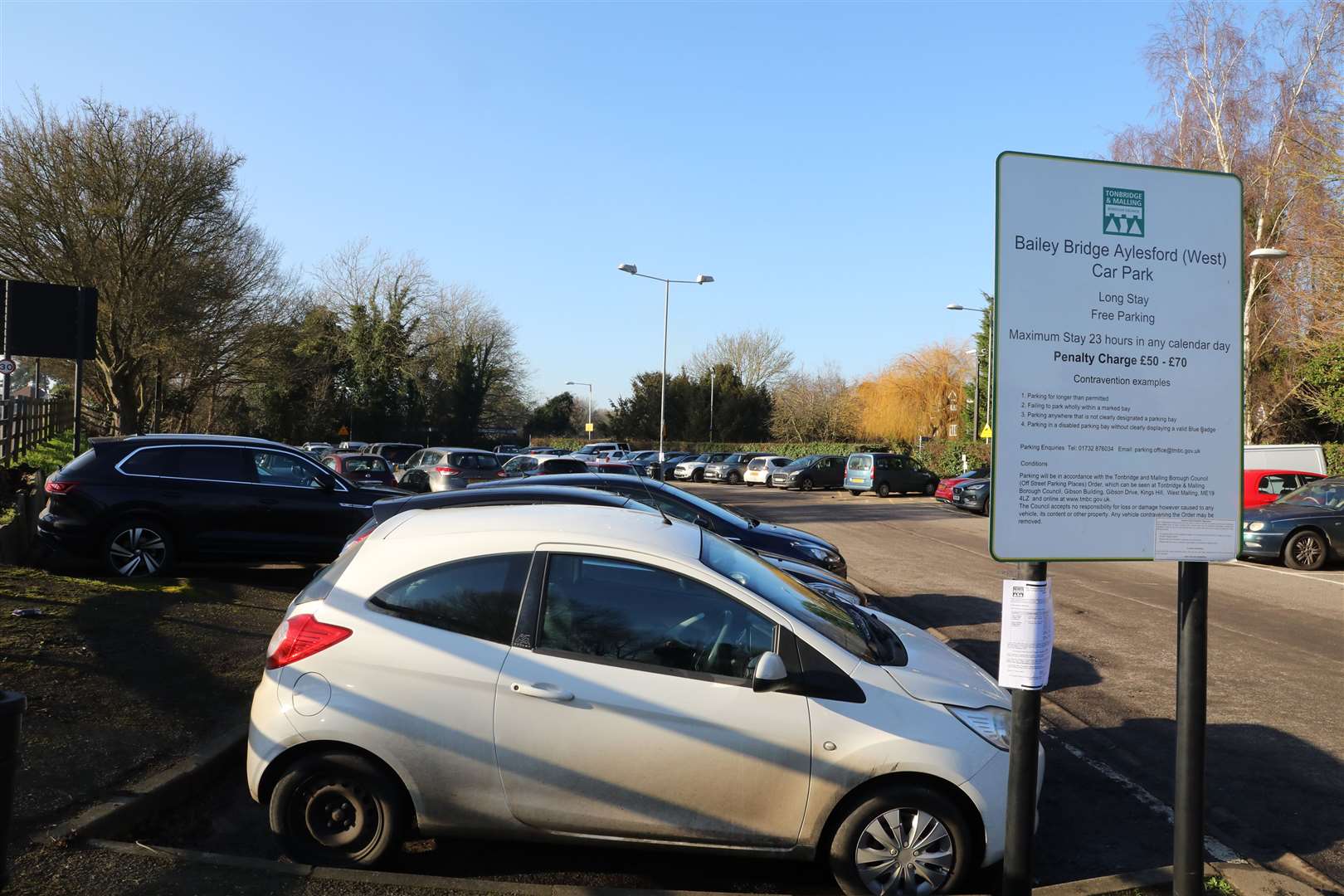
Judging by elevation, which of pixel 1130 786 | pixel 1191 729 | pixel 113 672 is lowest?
pixel 1130 786

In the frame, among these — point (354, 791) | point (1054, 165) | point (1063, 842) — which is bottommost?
point (1063, 842)

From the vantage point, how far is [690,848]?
430 centimetres

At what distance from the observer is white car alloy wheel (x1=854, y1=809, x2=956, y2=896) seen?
4.20m

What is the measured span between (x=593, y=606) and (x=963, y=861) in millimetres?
1902

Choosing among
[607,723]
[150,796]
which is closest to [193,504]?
[150,796]

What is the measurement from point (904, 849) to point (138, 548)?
9.39m

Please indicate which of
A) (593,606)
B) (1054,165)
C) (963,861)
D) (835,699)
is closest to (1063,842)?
(963,861)

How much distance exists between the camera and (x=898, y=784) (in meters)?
4.23

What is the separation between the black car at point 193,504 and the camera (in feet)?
34.5

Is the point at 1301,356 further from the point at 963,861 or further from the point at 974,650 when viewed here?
the point at 963,861


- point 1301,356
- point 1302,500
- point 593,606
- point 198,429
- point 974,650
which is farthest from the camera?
point 198,429

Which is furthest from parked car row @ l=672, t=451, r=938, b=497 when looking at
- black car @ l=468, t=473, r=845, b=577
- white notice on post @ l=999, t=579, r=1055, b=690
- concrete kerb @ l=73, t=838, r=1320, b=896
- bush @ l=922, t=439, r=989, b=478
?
white notice on post @ l=999, t=579, r=1055, b=690

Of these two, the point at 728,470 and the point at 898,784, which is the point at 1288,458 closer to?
the point at 898,784

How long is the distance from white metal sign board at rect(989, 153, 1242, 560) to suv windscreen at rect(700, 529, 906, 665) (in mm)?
1481
